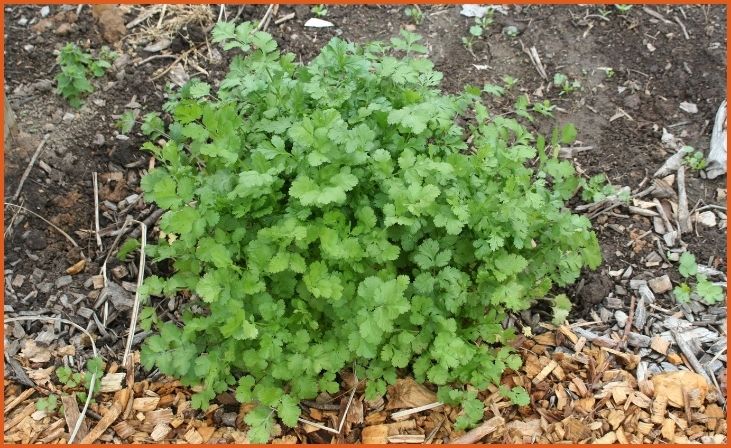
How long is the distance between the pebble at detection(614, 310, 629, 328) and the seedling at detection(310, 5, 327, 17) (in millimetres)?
2546

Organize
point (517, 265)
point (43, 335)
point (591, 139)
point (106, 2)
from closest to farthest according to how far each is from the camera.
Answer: point (517, 265) < point (43, 335) < point (591, 139) < point (106, 2)

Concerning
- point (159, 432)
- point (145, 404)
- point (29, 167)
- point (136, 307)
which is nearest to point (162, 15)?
point (29, 167)

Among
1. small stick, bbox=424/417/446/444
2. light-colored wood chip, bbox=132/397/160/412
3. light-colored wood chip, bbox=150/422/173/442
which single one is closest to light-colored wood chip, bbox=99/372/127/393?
light-colored wood chip, bbox=132/397/160/412

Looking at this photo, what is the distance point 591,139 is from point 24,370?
10.4 feet

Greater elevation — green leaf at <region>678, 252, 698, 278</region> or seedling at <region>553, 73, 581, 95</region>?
seedling at <region>553, 73, 581, 95</region>

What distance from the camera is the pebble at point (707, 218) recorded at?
3908mm

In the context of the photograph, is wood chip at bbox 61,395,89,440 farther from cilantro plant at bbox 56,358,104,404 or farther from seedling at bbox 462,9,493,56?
seedling at bbox 462,9,493,56

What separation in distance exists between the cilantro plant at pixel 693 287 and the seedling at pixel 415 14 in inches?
84.2

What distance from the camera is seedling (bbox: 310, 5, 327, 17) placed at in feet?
15.4

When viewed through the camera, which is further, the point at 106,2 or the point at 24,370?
the point at 106,2

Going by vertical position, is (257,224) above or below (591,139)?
above

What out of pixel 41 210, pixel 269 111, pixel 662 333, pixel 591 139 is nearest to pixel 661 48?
pixel 591 139

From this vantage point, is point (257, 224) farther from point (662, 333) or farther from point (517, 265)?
point (662, 333)

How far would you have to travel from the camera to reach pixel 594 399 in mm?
3232
